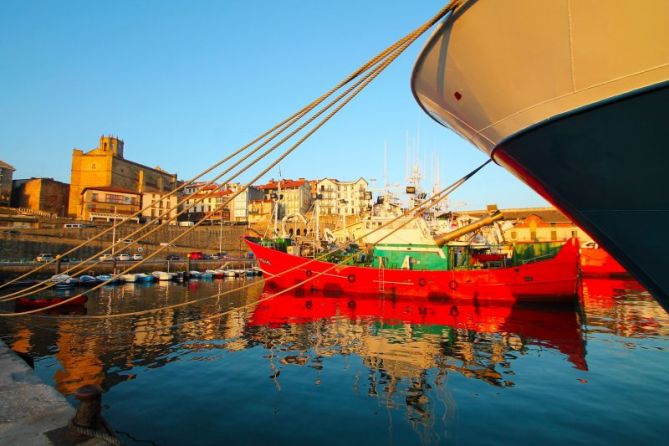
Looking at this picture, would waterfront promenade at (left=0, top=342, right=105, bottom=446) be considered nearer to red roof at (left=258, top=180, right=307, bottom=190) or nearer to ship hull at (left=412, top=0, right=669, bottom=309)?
ship hull at (left=412, top=0, right=669, bottom=309)

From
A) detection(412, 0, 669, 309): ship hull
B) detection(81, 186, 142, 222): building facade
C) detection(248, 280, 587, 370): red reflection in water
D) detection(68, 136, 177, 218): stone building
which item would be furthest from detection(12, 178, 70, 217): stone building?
detection(412, 0, 669, 309): ship hull

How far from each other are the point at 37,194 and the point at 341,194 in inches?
A: 2468

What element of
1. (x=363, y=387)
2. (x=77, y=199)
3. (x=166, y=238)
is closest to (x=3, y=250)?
(x=166, y=238)

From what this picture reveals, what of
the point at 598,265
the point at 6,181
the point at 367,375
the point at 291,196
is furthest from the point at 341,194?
the point at 367,375

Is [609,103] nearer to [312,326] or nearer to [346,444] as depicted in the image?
[346,444]

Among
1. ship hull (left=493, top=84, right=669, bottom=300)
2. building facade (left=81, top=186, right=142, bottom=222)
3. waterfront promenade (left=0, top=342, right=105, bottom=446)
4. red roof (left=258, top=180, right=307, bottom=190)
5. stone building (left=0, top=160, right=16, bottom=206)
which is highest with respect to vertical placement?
red roof (left=258, top=180, right=307, bottom=190)

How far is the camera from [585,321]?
17359 millimetres

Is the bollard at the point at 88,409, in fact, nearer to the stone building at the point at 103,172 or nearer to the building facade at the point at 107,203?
the building facade at the point at 107,203

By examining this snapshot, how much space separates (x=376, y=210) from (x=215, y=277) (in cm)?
2026

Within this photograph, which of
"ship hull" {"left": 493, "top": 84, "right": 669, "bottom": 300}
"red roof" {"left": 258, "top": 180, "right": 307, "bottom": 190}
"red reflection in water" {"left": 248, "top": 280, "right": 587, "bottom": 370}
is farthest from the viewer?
"red roof" {"left": 258, "top": 180, "right": 307, "bottom": 190}

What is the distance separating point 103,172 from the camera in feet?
257

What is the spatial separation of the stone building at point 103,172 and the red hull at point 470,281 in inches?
2371

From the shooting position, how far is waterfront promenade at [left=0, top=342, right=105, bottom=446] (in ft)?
14.1

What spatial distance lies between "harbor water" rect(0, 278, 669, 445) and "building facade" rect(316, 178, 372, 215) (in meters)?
72.3
